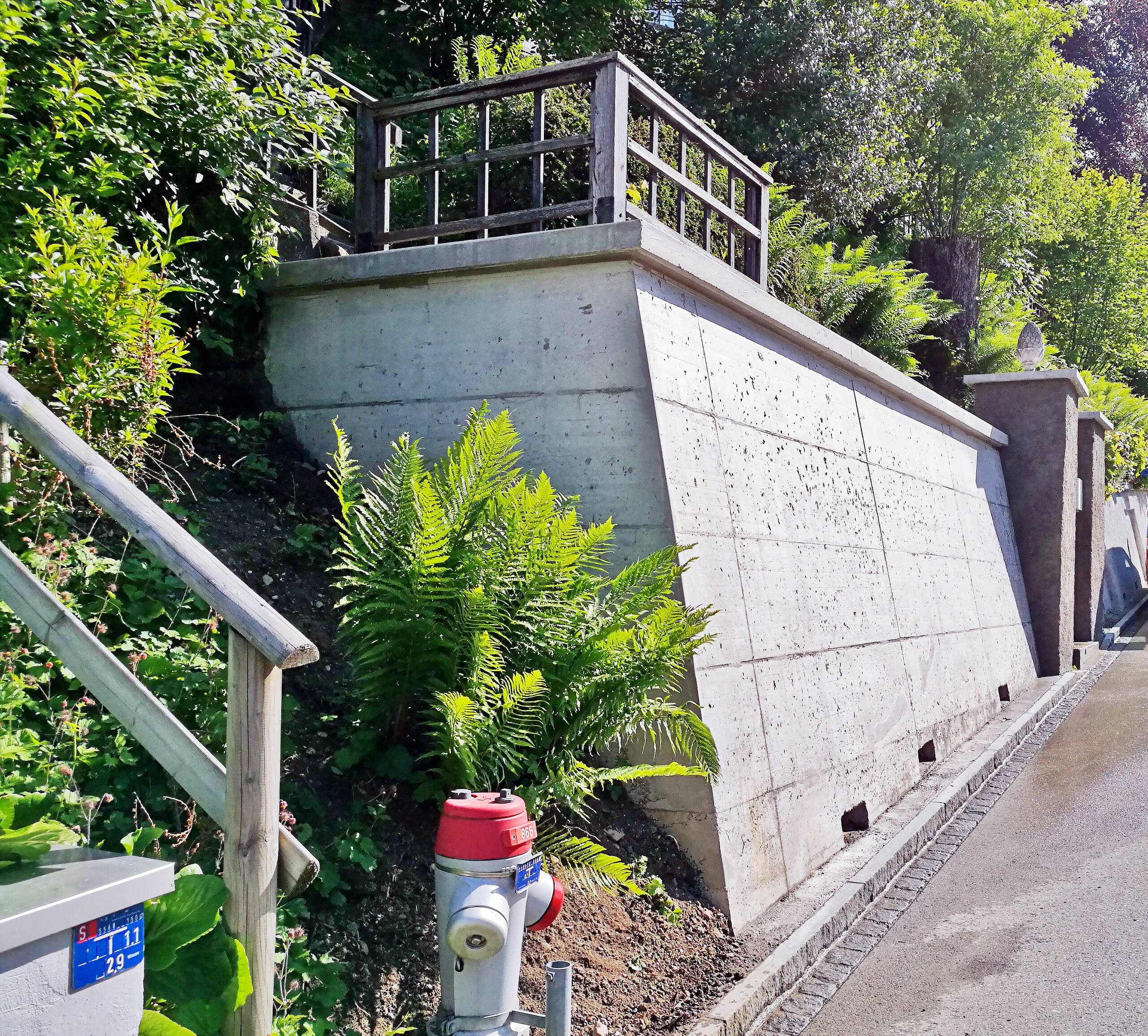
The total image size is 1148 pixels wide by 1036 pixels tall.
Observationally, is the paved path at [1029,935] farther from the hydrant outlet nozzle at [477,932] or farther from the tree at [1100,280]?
the tree at [1100,280]

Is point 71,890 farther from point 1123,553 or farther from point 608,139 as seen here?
point 1123,553

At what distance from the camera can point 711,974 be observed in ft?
14.2

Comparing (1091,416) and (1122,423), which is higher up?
(1122,423)

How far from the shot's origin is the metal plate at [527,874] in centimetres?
330

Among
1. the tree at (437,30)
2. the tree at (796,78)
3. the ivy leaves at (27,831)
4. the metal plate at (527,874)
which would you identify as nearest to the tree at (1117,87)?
the tree at (796,78)

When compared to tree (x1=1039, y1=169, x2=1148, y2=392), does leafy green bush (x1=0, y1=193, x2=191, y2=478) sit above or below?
below

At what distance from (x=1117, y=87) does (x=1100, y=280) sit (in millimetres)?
13563

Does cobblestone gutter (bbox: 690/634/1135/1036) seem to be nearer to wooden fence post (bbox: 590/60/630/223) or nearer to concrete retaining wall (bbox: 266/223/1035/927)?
concrete retaining wall (bbox: 266/223/1035/927)

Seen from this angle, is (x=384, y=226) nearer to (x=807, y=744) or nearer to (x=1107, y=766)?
(x=807, y=744)

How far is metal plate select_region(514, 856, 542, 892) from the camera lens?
3305 millimetres

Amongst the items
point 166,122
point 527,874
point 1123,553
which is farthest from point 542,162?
point 1123,553

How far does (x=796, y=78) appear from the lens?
15828 millimetres

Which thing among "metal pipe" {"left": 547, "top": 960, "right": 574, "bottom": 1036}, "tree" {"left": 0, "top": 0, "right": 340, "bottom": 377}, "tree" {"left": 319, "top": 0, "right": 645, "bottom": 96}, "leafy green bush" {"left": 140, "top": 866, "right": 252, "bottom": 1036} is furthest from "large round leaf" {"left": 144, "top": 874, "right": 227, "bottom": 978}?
"tree" {"left": 319, "top": 0, "right": 645, "bottom": 96}

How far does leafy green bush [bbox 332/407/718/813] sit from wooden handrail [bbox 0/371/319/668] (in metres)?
1.18
